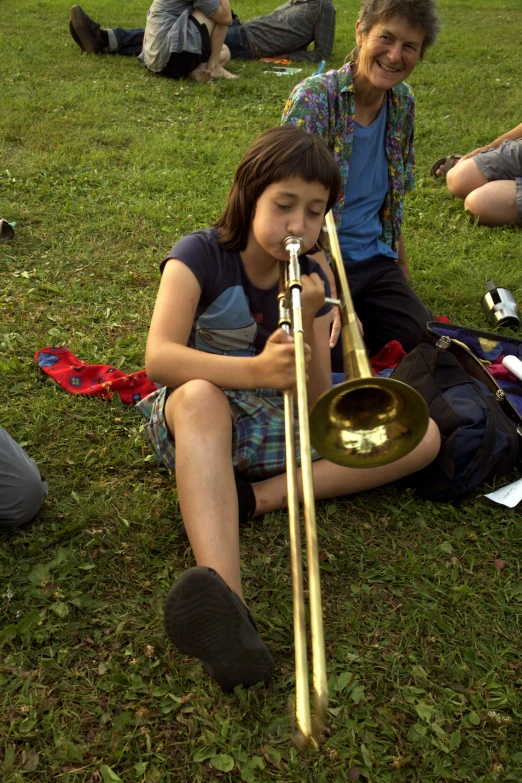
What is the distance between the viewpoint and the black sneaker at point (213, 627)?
5.39ft

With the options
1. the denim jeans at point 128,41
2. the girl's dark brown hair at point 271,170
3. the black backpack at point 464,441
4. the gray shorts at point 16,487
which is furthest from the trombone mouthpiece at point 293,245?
the denim jeans at point 128,41

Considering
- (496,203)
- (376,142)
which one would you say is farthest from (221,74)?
(376,142)

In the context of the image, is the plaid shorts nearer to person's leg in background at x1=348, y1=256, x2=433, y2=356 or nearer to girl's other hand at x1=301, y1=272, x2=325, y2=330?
girl's other hand at x1=301, y1=272, x2=325, y2=330

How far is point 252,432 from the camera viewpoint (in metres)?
2.33

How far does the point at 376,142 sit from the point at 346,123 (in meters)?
0.22

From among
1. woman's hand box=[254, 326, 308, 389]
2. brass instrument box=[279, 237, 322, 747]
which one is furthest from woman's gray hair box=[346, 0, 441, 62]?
woman's hand box=[254, 326, 308, 389]

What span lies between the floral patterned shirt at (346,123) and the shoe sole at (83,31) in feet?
19.0

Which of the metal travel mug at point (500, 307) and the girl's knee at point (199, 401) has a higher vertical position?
the girl's knee at point (199, 401)

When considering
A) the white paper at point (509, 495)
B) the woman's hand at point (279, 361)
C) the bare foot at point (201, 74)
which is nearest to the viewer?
the woman's hand at point (279, 361)

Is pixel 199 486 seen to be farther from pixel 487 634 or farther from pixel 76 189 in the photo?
pixel 76 189

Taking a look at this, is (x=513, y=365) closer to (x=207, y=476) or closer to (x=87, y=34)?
(x=207, y=476)

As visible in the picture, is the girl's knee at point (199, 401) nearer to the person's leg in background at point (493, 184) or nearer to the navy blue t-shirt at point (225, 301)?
the navy blue t-shirt at point (225, 301)

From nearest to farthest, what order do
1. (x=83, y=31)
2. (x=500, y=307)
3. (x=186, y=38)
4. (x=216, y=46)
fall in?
(x=500, y=307), (x=186, y=38), (x=216, y=46), (x=83, y=31)

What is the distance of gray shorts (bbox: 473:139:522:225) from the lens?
4938 mm
